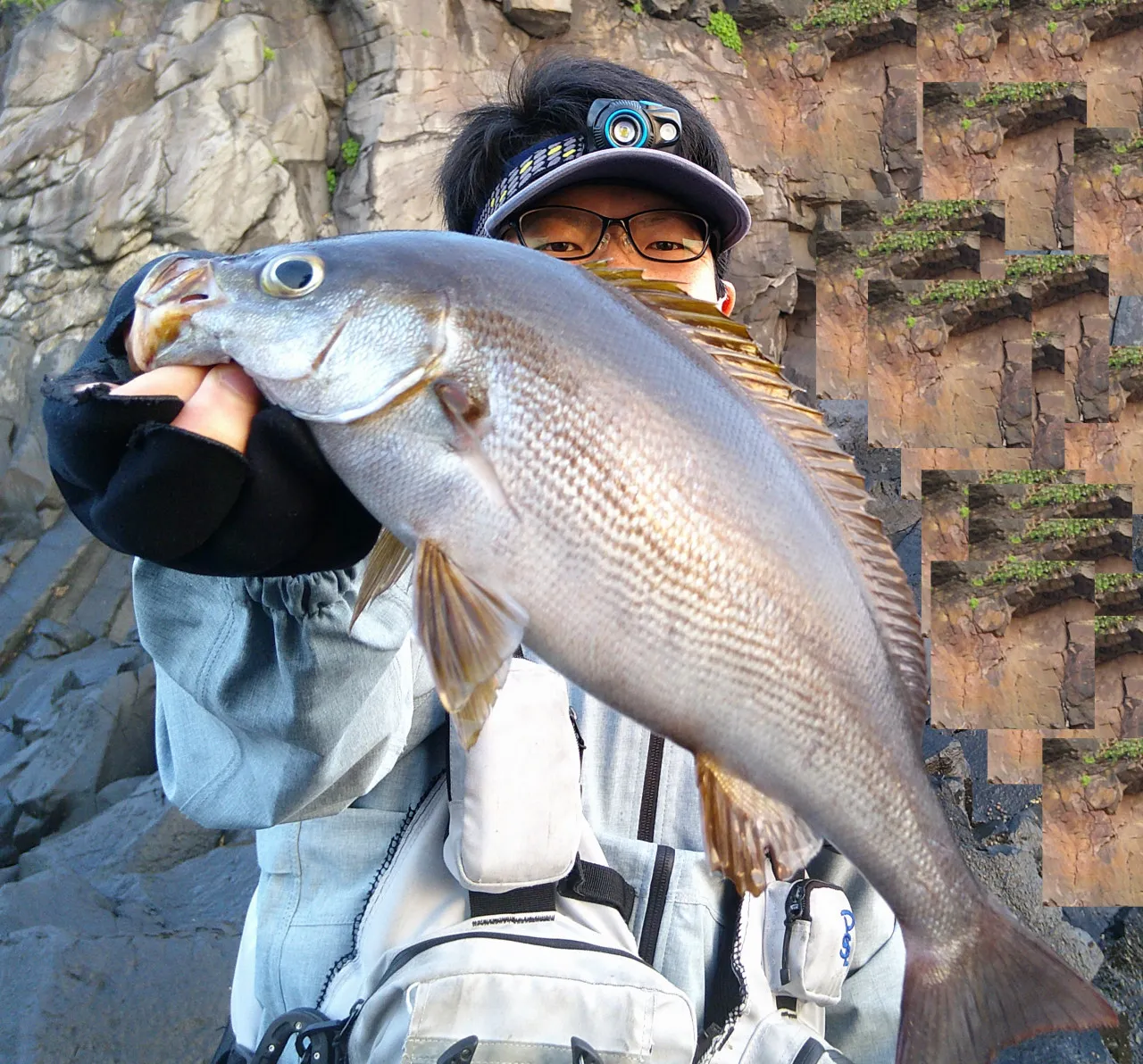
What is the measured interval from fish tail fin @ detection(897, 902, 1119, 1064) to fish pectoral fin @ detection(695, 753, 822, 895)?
334mm

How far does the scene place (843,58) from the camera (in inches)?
424

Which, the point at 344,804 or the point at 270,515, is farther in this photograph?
the point at 344,804

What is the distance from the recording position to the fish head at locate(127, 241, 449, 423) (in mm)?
1084

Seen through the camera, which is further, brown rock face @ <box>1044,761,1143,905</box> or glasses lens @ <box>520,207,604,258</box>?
brown rock face @ <box>1044,761,1143,905</box>

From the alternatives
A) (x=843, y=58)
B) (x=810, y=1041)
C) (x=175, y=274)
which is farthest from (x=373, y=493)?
(x=843, y=58)

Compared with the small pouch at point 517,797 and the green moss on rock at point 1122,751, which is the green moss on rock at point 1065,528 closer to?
the green moss on rock at point 1122,751

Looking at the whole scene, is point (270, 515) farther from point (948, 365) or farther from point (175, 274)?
point (948, 365)

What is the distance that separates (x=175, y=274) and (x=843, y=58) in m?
11.6

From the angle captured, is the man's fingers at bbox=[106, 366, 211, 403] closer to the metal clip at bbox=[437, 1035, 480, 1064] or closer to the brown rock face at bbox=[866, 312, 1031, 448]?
the metal clip at bbox=[437, 1035, 480, 1064]

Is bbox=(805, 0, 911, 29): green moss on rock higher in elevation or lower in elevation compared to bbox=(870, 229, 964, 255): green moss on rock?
higher

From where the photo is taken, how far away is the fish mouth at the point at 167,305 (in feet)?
3.60

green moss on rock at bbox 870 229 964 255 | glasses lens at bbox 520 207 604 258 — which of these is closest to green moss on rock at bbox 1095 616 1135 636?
green moss on rock at bbox 870 229 964 255

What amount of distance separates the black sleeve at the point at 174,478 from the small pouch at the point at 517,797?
556 millimetres

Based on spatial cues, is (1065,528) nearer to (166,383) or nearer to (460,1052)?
(460,1052)
